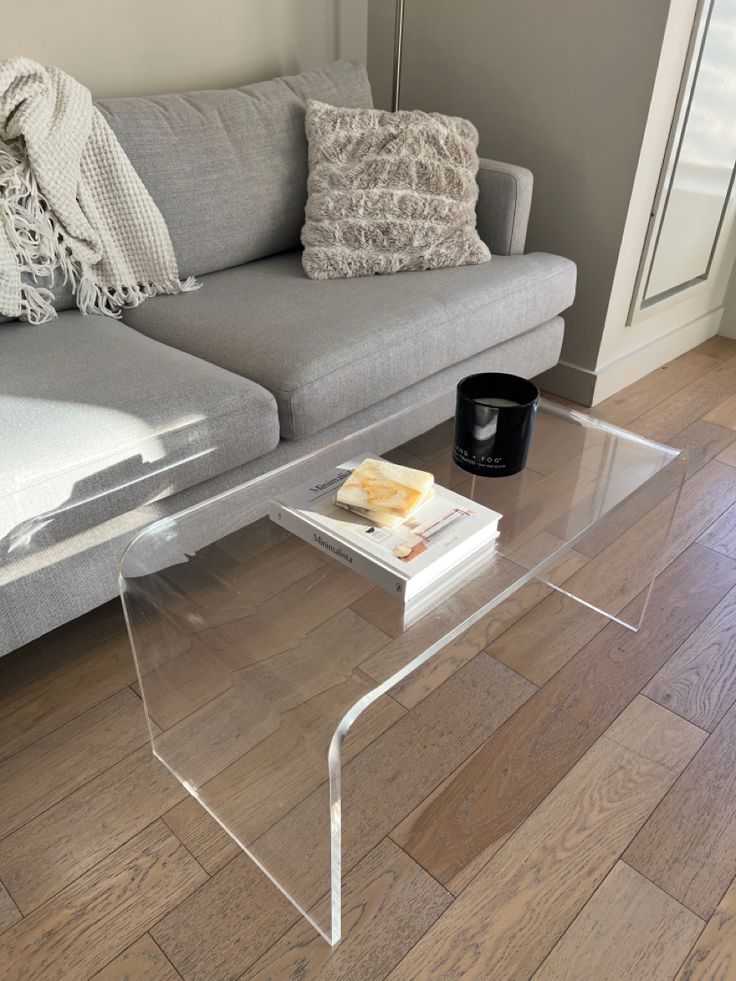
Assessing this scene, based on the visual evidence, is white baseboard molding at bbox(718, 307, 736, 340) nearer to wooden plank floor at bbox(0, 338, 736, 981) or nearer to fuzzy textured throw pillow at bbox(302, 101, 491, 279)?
fuzzy textured throw pillow at bbox(302, 101, 491, 279)

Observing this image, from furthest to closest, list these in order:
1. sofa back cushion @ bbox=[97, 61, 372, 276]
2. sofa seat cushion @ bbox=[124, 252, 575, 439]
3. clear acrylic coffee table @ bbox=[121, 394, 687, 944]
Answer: sofa back cushion @ bbox=[97, 61, 372, 276], sofa seat cushion @ bbox=[124, 252, 575, 439], clear acrylic coffee table @ bbox=[121, 394, 687, 944]

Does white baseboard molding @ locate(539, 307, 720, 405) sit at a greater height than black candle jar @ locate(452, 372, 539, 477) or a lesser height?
lesser

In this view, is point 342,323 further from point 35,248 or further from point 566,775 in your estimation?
point 566,775

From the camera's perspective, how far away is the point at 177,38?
2111 millimetres

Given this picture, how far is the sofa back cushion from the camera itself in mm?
1805

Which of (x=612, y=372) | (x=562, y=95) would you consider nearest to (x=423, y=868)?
(x=612, y=372)

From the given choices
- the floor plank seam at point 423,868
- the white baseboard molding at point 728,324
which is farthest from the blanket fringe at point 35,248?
the white baseboard molding at point 728,324

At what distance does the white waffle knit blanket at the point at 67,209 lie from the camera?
1559 mm

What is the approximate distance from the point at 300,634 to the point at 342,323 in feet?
2.65

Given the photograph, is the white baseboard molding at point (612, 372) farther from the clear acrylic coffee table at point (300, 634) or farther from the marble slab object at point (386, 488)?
the marble slab object at point (386, 488)

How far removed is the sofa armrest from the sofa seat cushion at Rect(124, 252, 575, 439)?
0.10 metres

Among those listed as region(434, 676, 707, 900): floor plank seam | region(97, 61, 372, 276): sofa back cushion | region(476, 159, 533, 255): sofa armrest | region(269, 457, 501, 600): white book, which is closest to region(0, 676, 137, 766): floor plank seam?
region(269, 457, 501, 600): white book

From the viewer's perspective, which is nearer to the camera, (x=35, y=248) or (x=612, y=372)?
(x=35, y=248)

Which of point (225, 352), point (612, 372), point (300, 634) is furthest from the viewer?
point (612, 372)
